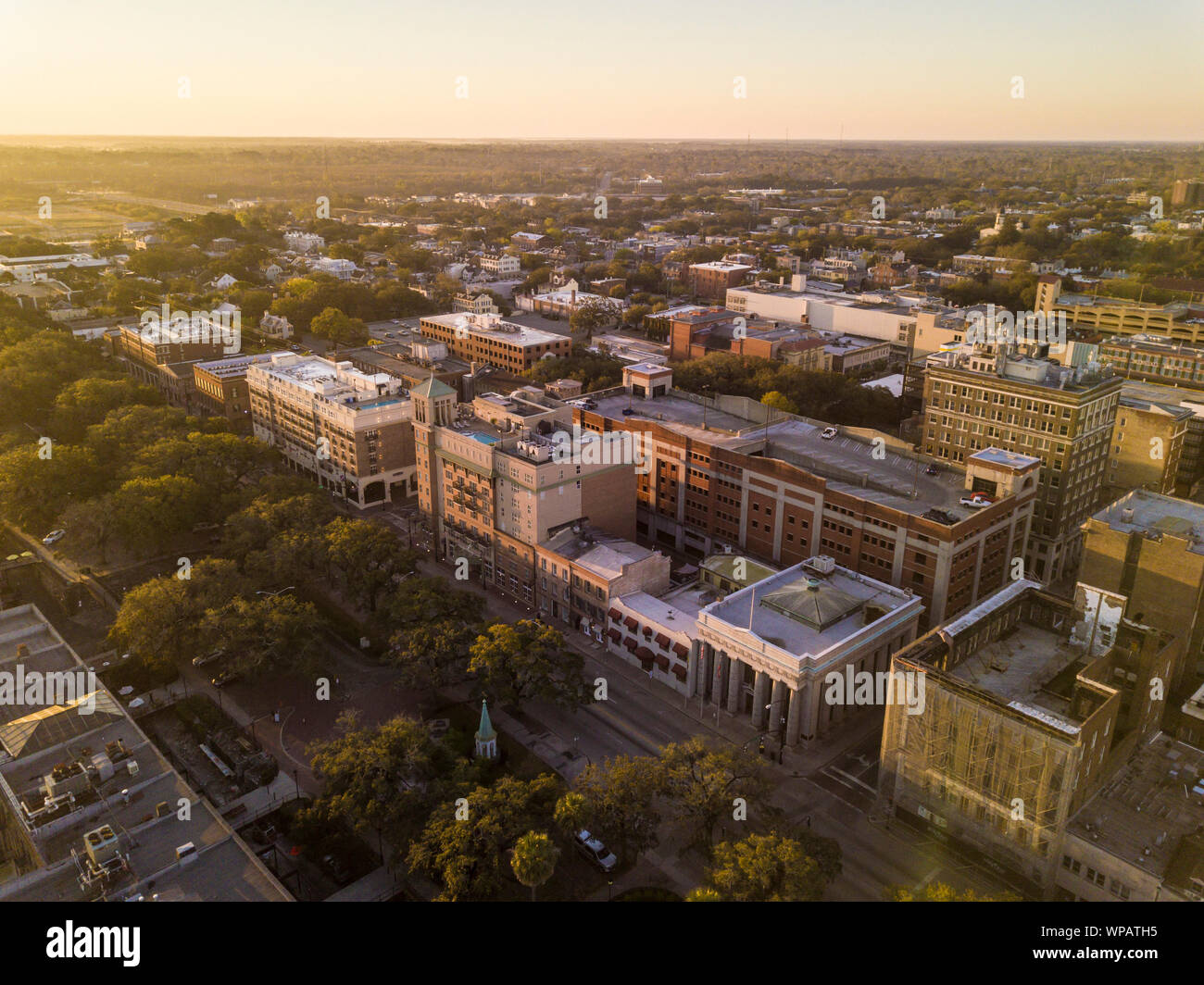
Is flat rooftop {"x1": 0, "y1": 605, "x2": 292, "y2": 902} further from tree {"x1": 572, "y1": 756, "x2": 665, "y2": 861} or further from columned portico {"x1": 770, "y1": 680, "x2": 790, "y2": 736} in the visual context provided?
columned portico {"x1": 770, "y1": 680, "x2": 790, "y2": 736}

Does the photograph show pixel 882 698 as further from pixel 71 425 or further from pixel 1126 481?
pixel 71 425

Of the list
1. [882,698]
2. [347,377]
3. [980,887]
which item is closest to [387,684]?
[882,698]

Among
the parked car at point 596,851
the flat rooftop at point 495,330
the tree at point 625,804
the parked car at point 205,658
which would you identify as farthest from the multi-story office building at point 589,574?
the flat rooftop at point 495,330

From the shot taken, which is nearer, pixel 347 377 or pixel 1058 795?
pixel 1058 795

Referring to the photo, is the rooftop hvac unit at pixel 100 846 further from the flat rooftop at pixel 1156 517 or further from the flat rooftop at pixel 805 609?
the flat rooftop at pixel 1156 517

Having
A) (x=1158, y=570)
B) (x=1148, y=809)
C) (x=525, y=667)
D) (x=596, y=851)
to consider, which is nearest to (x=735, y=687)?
(x=525, y=667)
